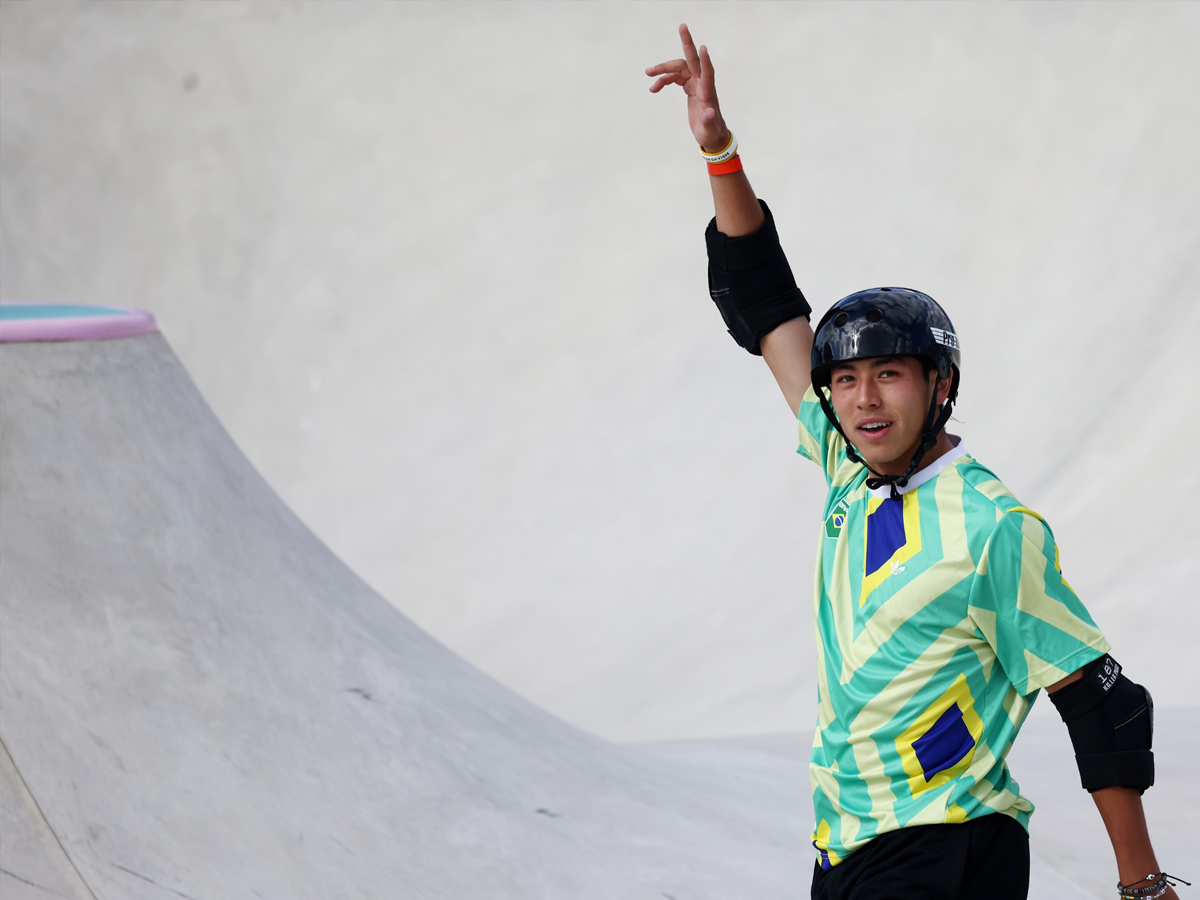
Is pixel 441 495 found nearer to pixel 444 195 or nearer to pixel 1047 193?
pixel 444 195

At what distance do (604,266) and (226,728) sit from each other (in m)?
7.16

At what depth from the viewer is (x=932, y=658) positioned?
5.20 feet

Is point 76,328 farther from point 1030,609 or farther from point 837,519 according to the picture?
point 1030,609

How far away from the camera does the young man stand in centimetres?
151

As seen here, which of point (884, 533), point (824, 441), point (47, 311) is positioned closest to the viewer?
point (884, 533)

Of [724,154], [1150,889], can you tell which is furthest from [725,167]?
[1150,889]

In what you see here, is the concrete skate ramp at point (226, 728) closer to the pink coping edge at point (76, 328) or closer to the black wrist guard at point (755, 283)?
the pink coping edge at point (76, 328)

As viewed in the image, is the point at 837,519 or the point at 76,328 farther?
the point at 76,328

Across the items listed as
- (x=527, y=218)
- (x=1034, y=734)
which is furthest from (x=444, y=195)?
(x=1034, y=734)

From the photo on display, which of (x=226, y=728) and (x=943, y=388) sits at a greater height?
(x=943, y=388)

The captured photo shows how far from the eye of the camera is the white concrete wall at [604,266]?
767cm

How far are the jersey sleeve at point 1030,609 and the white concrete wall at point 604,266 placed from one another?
5163 millimetres

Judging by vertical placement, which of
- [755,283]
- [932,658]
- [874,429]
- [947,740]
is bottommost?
[947,740]

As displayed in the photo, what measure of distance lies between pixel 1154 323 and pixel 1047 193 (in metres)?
1.45
